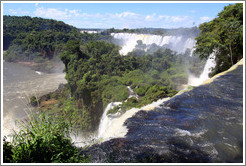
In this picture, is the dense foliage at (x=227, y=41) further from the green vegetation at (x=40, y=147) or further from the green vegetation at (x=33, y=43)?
the green vegetation at (x=33, y=43)

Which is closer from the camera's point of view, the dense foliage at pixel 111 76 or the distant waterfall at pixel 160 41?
the dense foliage at pixel 111 76

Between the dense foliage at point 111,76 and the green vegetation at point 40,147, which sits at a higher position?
the green vegetation at point 40,147

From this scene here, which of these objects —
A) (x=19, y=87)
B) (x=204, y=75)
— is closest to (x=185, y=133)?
(x=204, y=75)

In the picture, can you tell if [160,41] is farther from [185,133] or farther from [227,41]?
[185,133]

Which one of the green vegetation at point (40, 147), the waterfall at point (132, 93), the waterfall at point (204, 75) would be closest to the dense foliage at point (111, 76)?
the waterfall at point (132, 93)

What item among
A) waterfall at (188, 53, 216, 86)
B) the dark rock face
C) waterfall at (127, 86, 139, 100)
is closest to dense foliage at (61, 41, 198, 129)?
waterfall at (127, 86, 139, 100)

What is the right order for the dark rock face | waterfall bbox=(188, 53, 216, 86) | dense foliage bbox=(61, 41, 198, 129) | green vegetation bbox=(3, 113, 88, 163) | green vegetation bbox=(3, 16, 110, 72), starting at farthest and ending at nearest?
green vegetation bbox=(3, 16, 110, 72) < waterfall bbox=(188, 53, 216, 86) < dense foliage bbox=(61, 41, 198, 129) < the dark rock face < green vegetation bbox=(3, 113, 88, 163)

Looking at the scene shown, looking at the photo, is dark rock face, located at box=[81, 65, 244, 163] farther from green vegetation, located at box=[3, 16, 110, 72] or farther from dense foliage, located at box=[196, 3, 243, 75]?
green vegetation, located at box=[3, 16, 110, 72]
